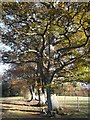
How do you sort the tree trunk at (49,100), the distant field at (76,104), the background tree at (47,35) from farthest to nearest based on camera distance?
the tree trunk at (49,100) < the distant field at (76,104) < the background tree at (47,35)

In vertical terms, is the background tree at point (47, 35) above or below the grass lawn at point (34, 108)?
above

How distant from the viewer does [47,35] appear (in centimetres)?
368

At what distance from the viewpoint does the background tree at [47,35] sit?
9.93 feet

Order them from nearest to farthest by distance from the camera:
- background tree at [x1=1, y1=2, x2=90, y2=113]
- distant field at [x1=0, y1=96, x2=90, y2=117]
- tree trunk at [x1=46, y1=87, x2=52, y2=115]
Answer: background tree at [x1=1, y1=2, x2=90, y2=113], distant field at [x1=0, y1=96, x2=90, y2=117], tree trunk at [x1=46, y1=87, x2=52, y2=115]

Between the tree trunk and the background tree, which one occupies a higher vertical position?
the background tree

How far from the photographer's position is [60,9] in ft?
9.30

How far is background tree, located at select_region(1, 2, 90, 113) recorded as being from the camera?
3025 mm

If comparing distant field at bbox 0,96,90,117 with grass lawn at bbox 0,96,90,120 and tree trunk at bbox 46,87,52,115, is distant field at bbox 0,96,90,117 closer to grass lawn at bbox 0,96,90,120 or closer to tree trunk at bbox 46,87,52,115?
grass lawn at bbox 0,96,90,120

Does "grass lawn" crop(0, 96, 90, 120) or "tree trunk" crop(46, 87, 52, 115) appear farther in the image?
"tree trunk" crop(46, 87, 52, 115)

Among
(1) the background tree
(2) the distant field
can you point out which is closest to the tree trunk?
(1) the background tree

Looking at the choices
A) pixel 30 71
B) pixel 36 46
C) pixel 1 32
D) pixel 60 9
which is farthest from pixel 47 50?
pixel 60 9

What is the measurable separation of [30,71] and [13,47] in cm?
49

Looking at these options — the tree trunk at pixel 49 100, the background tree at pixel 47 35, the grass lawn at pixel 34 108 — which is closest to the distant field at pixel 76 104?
the grass lawn at pixel 34 108

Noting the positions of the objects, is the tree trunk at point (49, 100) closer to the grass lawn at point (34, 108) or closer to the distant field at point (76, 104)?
the grass lawn at point (34, 108)
